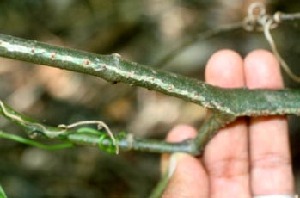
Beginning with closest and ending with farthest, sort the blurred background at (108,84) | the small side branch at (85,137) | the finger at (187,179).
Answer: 1. the small side branch at (85,137)
2. the finger at (187,179)
3. the blurred background at (108,84)

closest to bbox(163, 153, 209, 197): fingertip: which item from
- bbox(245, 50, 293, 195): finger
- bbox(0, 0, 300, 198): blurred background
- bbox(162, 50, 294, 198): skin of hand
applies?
bbox(162, 50, 294, 198): skin of hand

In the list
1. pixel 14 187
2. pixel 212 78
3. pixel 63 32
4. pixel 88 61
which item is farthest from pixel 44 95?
pixel 88 61

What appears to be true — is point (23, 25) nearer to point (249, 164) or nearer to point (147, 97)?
point (147, 97)

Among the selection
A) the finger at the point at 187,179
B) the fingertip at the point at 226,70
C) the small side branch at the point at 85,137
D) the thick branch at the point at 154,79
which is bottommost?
the finger at the point at 187,179

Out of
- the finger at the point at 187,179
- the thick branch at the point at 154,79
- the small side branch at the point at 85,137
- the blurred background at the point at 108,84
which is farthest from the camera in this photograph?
the blurred background at the point at 108,84

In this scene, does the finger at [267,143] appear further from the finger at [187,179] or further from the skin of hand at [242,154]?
the finger at [187,179]

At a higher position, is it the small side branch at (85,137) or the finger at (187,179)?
the small side branch at (85,137)

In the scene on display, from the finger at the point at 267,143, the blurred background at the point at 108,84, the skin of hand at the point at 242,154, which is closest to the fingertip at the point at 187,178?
the skin of hand at the point at 242,154

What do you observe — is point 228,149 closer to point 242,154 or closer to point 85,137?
point 242,154
